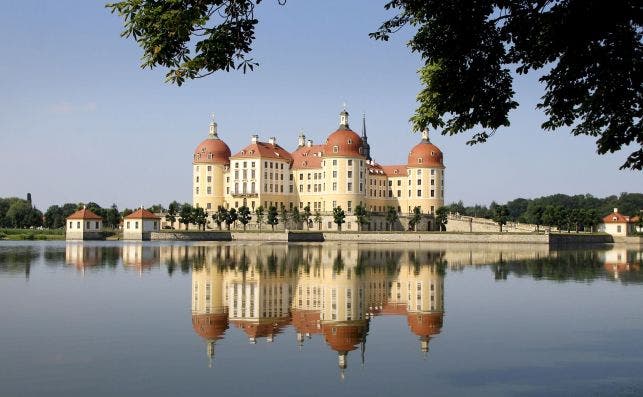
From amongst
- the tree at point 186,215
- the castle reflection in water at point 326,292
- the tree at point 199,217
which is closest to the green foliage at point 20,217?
the tree at point 186,215

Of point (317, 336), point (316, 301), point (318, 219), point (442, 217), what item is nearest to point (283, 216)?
point (318, 219)

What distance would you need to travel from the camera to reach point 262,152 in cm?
10125

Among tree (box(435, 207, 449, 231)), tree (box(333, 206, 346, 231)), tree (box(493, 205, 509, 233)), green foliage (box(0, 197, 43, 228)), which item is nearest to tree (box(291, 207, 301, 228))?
tree (box(333, 206, 346, 231))

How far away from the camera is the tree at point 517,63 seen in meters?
10.5

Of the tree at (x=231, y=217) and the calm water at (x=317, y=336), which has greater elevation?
the tree at (x=231, y=217)

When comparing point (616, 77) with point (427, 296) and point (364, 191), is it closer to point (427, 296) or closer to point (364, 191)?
point (427, 296)

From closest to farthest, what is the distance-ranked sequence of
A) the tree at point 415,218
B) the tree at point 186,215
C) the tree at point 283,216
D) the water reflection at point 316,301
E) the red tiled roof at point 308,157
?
the water reflection at point 316,301, the tree at point 283,216, the tree at point 186,215, the tree at point 415,218, the red tiled roof at point 308,157

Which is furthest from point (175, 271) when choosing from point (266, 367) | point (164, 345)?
point (266, 367)

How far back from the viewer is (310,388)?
471 inches

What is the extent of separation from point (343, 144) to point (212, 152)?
1950 centimetres

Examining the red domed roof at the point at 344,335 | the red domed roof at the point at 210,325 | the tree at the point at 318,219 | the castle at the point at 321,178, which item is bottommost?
the red domed roof at the point at 344,335

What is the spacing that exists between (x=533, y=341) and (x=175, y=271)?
21739mm

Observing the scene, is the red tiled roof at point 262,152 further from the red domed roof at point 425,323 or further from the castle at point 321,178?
the red domed roof at point 425,323

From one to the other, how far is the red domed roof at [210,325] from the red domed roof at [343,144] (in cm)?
7831
